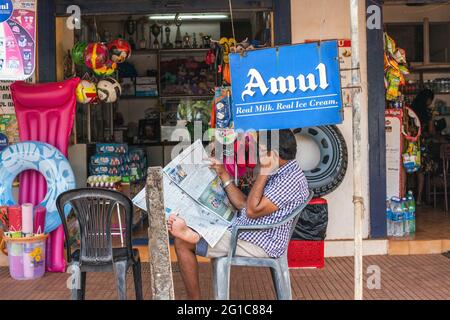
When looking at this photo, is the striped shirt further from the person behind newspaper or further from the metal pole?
the metal pole

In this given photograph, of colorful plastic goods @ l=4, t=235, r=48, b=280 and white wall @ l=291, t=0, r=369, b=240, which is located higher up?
white wall @ l=291, t=0, r=369, b=240

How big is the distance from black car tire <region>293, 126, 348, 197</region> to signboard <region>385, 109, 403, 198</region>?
1.02m

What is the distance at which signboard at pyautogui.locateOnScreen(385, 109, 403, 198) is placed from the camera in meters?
6.80

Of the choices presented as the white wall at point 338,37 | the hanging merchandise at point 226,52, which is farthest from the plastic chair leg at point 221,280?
the white wall at point 338,37

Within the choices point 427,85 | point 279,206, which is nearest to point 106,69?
point 279,206

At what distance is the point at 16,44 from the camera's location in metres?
4.81

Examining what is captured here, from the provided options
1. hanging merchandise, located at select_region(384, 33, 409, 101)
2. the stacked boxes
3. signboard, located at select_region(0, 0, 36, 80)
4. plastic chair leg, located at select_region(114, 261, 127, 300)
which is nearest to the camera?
plastic chair leg, located at select_region(114, 261, 127, 300)

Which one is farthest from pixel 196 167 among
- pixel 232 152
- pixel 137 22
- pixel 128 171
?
pixel 137 22

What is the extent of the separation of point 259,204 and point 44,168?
2.50m

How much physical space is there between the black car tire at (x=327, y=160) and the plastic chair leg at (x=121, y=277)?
8.04 feet

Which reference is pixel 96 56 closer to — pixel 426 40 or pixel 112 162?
pixel 112 162

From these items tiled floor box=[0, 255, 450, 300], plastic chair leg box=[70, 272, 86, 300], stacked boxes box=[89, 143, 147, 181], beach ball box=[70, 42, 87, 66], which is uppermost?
beach ball box=[70, 42, 87, 66]

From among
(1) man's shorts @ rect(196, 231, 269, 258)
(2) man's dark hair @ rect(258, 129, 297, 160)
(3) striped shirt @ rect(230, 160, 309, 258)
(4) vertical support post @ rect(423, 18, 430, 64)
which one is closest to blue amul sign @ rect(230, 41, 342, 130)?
(2) man's dark hair @ rect(258, 129, 297, 160)
